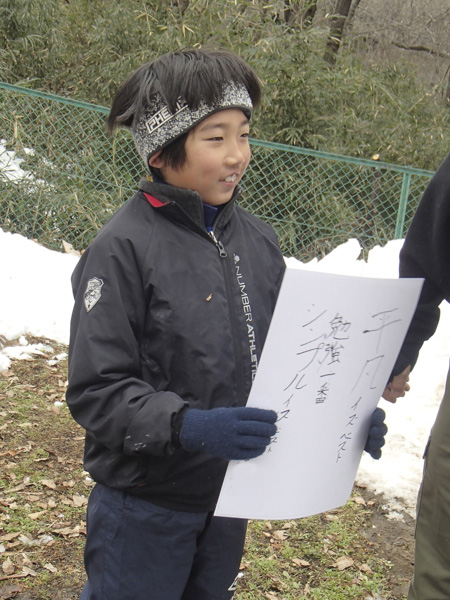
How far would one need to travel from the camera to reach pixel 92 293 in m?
1.64

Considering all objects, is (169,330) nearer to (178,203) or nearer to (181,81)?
(178,203)

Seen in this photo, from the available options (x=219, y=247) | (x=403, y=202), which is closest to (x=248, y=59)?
(x=403, y=202)

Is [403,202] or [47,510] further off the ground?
[403,202]

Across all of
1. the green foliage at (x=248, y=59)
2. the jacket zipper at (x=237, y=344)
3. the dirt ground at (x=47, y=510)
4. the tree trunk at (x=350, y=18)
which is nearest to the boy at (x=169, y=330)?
the jacket zipper at (x=237, y=344)

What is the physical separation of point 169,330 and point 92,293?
0.20 metres

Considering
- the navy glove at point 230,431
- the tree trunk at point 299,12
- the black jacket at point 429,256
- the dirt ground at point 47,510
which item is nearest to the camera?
the navy glove at point 230,431

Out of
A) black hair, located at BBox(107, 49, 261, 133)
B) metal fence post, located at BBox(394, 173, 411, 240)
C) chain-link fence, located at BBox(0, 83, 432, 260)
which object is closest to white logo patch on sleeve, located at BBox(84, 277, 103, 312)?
black hair, located at BBox(107, 49, 261, 133)

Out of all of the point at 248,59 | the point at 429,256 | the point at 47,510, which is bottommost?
the point at 47,510

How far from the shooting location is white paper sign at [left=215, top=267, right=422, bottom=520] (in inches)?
61.0

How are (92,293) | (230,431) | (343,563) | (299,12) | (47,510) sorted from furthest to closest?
(299,12)
(47,510)
(343,563)
(92,293)
(230,431)

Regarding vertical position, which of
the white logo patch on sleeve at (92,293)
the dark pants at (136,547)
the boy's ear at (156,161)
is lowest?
the dark pants at (136,547)

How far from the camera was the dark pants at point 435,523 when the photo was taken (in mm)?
1694

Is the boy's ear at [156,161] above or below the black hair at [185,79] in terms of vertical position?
below

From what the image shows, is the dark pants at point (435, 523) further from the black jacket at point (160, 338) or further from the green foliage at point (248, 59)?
the green foliage at point (248, 59)
